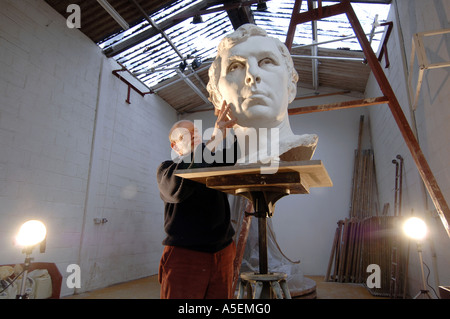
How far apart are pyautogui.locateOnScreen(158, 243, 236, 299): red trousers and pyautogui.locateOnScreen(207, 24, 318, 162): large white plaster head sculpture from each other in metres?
0.55

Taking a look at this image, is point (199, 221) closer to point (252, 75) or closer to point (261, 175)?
point (261, 175)

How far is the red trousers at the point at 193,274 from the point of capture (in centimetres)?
143

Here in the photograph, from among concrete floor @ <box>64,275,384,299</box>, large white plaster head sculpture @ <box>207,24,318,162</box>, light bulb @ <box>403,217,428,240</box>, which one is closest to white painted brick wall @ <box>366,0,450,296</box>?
light bulb @ <box>403,217,428,240</box>

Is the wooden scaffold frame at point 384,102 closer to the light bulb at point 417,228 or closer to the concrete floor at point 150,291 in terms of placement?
the light bulb at point 417,228

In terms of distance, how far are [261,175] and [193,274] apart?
2.00 feet

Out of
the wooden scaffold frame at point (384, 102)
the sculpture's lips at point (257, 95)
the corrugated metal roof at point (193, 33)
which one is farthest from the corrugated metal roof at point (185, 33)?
the sculpture's lips at point (257, 95)

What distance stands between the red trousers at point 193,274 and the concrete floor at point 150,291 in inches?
123

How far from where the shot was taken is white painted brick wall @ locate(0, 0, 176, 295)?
377 centimetres

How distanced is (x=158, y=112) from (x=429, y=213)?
18.3 ft

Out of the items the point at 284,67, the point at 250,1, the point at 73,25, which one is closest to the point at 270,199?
the point at 284,67

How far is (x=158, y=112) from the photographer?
7.18 metres

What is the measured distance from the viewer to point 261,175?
3.88ft

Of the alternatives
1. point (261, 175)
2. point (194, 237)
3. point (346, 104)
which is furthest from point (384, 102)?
point (194, 237)

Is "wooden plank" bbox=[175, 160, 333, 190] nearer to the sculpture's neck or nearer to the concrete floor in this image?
the sculpture's neck
